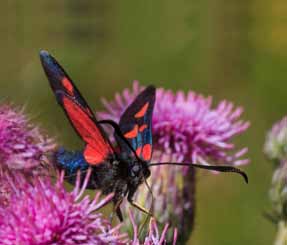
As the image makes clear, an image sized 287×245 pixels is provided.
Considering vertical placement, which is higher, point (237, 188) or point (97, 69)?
point (97, 69)


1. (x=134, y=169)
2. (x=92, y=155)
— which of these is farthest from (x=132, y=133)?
(x=92, y=155)

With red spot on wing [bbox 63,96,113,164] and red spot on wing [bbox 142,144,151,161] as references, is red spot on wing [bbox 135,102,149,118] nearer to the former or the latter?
red spot on wing [bbox 142,144,151,161]

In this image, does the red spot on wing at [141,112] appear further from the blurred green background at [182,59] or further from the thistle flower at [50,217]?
the blurred green background at [182,59]

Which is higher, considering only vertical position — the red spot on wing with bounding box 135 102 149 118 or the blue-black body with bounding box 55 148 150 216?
the red spot on wing with bounding box 135 102 149 118

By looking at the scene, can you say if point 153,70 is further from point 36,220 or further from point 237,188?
point 36,220

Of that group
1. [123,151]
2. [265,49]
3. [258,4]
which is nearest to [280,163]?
[123,151]

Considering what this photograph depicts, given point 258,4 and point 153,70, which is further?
point 258,4

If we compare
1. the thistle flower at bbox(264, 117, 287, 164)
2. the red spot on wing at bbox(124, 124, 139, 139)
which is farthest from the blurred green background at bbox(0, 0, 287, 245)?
the red spot on wing at bbox(124, 124, 139, 139)

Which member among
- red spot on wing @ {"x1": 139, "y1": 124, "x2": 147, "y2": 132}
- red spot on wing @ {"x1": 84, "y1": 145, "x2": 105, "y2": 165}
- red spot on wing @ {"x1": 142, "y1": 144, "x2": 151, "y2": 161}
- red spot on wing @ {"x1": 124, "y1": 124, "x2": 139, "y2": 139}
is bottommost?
red spot on wing @ {"x1": 84, "y1": 145, "x2": 105, "y2": 165}
